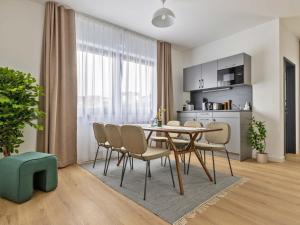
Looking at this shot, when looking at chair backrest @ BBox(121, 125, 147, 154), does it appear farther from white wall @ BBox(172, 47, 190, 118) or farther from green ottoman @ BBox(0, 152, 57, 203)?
white wall @ BBox(172, 47, 190, 118)

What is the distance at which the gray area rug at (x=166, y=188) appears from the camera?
5.76 ft

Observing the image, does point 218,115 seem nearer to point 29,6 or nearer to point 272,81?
point 272,81

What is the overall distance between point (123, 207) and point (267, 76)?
11.9 feet

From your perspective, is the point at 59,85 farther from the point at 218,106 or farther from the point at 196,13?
the point at 218,106

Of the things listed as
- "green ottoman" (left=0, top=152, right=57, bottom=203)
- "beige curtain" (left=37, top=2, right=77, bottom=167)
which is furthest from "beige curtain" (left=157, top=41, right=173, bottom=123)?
"green ottoman" (left=0, top=152, right=57, bottom=203)

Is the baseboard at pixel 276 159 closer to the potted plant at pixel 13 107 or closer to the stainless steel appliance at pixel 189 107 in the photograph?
the stainless steel appliance at pixel 189 107

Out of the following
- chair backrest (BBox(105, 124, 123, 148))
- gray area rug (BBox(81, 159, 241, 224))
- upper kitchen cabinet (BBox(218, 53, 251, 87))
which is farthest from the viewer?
upper kitchen cabinet (BBox(218, 53, 251, 87))

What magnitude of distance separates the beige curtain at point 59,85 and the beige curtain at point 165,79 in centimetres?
211

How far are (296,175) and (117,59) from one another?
146 inches

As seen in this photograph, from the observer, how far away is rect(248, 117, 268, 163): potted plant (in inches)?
137

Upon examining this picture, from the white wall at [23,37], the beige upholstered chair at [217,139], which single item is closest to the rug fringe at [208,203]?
the beige upholstered chair at [217,139]

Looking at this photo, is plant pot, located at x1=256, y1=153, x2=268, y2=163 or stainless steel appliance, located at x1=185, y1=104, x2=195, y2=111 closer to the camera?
plant pot, located at x1=256, y1=153, x2=268, y2=163

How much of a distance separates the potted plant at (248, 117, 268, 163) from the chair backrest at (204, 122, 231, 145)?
4.25ft

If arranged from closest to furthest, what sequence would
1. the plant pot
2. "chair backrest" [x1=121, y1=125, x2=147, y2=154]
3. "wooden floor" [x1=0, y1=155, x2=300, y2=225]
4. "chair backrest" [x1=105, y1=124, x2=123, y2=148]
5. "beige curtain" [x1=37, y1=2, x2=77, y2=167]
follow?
"wooden floor" [x1=0, y1=155, x2=300, y2=225], "chair backrest" [x1=121, y1=125, x2=147, y2=154], "chair backrest" [x1=105, y1=124, x2=123, y2=148], "beige curtain" [x1=37, y1=2, x2=77, y2=167], the plant pot
